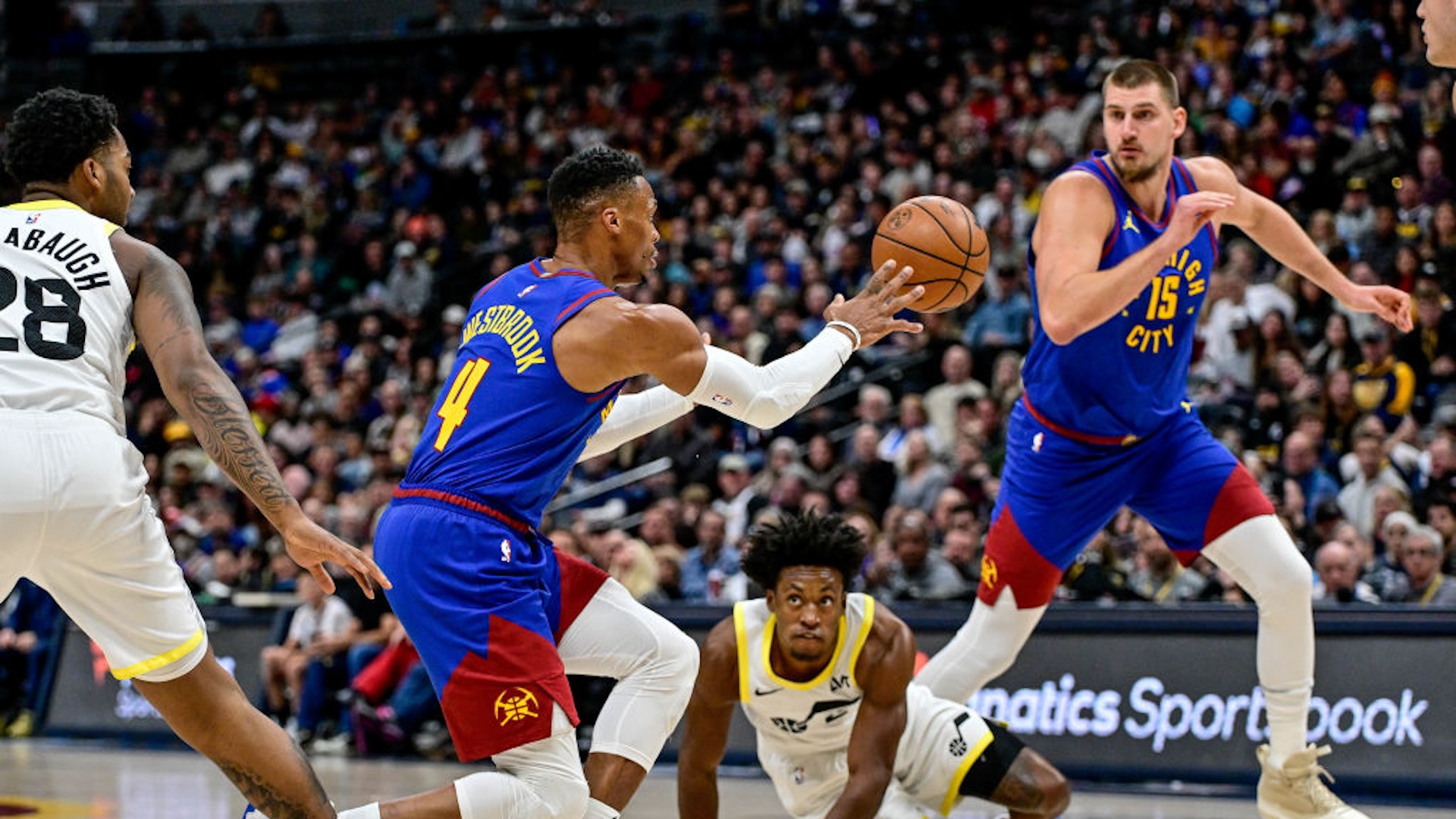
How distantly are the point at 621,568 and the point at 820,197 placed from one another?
6.00m

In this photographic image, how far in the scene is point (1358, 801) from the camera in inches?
314

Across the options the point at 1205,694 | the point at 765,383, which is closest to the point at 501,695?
the point at 765,383

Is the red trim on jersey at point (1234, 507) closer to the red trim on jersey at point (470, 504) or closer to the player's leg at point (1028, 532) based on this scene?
the player's leg at point (1028, 532)

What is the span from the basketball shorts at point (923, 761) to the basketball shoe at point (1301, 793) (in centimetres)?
89

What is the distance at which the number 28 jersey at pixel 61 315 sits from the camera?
4164mm

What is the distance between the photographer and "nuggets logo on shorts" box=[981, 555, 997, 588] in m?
5.95

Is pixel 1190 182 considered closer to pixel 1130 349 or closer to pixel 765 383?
pixel 1130 349

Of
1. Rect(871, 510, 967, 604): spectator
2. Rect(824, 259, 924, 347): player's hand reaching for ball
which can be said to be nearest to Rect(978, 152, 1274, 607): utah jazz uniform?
Rect(824, 259, 924, 347): player's hand reaching for ball

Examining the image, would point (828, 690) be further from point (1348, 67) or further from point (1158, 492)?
point (1348, 67)

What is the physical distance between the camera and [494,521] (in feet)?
15.1

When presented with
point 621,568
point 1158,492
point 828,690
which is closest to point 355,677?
point 621,568

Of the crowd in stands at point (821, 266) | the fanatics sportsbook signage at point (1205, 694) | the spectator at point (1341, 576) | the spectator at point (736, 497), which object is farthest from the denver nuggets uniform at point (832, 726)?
the spectator at point (736, 497)

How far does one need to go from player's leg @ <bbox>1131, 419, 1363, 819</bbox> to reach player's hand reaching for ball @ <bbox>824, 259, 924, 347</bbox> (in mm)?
1218

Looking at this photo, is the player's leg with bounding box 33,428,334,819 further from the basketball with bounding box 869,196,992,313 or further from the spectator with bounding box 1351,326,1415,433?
the spectator with bounding box 1351,326,1415,433
